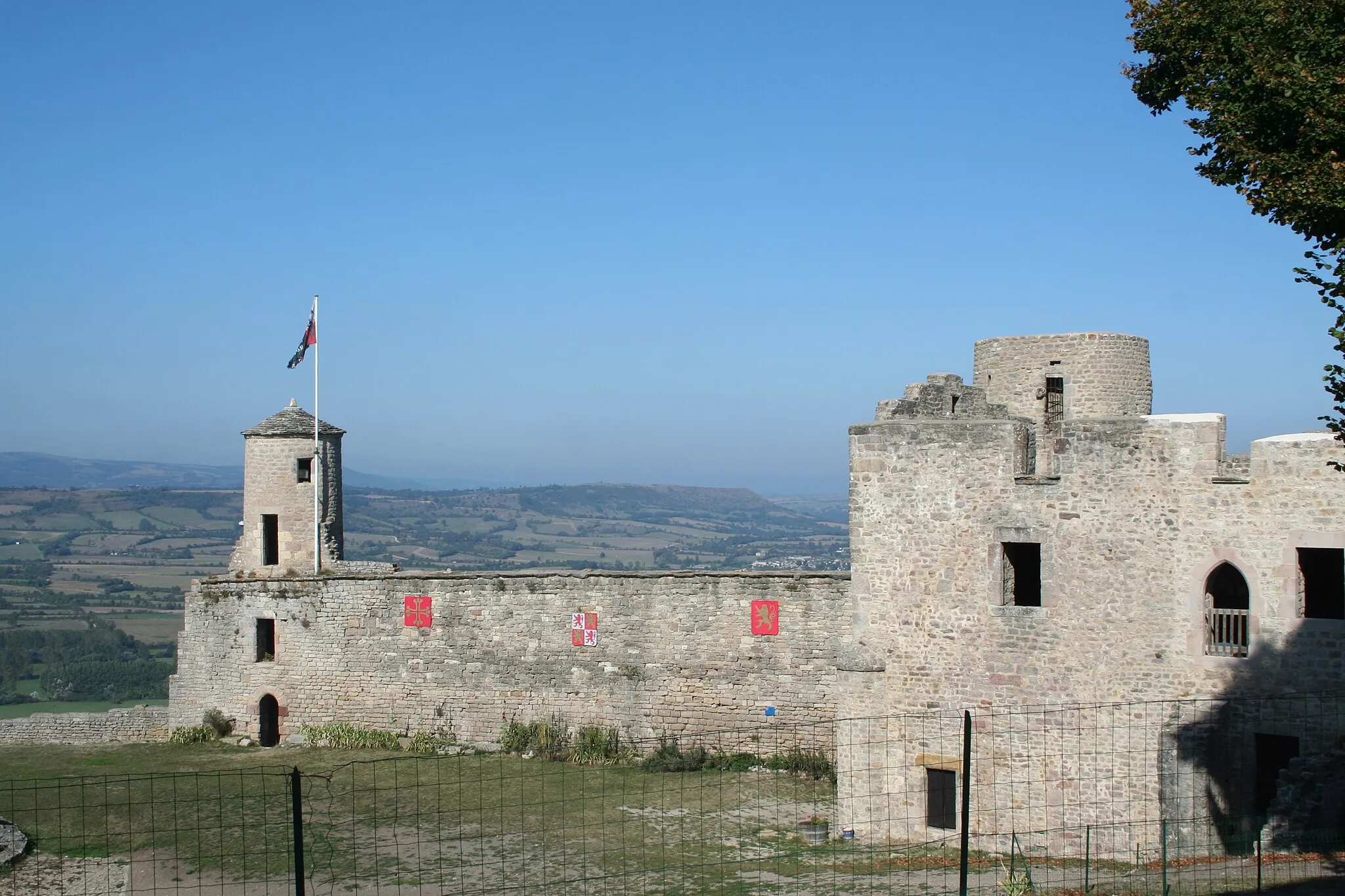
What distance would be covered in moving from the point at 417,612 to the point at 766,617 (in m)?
7.11

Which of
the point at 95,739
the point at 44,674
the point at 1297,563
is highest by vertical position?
the point at 1297,563

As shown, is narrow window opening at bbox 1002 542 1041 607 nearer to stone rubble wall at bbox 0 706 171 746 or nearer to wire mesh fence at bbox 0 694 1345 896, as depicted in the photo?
wire mesh fence at bbox 0 694 1345 896

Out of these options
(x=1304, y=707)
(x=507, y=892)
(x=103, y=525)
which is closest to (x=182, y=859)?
(x=507, y=892)

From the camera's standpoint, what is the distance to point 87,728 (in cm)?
2917

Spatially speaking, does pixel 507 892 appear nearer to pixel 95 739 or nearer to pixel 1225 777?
pixel 1225 777

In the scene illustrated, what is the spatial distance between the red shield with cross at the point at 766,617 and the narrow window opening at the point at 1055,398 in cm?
606

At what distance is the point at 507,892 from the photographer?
15.8m

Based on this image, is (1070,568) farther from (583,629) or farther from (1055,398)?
(583,629)

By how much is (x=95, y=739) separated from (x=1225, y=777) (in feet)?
74.6

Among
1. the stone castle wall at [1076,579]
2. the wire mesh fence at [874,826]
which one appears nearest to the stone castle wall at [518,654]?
the wire mesh fence at [874,826]

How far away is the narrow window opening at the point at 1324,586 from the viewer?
18156 mm

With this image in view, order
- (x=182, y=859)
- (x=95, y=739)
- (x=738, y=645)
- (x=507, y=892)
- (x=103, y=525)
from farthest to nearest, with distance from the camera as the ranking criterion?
(x=103, y=525) < (x=95, y=739) < (x=738, y=645) < (x=182, y=859) < (x=507, y=892)

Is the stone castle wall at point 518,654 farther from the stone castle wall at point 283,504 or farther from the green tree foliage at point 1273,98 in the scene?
the green tree foliage at point 1273,98

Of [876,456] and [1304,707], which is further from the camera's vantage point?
[876,456]
